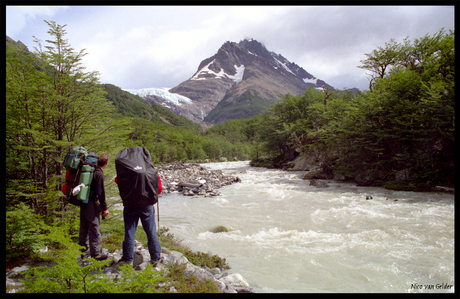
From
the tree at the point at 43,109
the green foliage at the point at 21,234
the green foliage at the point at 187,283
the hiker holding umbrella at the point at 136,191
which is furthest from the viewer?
the tree at the point at 43,109

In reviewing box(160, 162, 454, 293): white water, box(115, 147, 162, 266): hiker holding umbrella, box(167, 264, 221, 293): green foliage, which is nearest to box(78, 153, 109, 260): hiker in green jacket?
box(115, 147, 162, 266): hiker holding umbrella

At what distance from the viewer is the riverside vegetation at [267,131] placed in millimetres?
4910

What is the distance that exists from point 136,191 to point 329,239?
6569 mm

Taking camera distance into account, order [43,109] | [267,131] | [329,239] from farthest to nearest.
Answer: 1. [267,131]
2. [329,239]
3. [43,109]

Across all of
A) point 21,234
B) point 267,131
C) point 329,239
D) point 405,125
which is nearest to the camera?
point 21,234

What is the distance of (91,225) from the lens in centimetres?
438

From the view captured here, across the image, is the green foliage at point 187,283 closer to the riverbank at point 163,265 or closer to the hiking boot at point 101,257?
the riverbank at point 163,265

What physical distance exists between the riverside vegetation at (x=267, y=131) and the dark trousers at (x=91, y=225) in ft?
1.04

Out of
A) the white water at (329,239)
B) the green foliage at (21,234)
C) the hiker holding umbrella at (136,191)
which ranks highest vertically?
the hiker holding umbrella at (136,191)

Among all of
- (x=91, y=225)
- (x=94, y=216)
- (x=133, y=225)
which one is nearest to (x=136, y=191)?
(x=133, y=225)

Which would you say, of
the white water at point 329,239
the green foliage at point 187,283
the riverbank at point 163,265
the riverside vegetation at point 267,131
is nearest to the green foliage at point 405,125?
the riverside vegetation at point 267,131

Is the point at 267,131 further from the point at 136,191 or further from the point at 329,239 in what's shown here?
the point at 136,191

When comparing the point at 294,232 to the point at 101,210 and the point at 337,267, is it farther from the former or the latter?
the point at 101,210

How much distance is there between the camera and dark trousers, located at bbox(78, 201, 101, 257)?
4.34 meters
